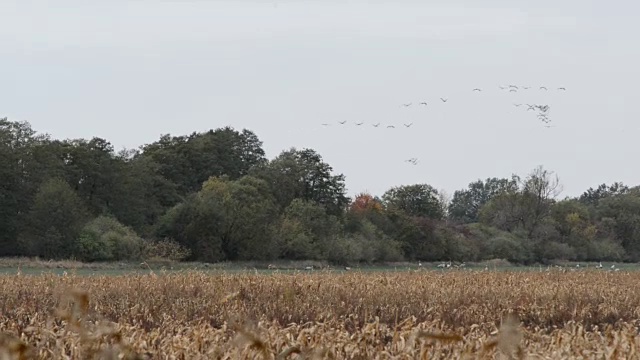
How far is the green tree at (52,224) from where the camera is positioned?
56.5 m

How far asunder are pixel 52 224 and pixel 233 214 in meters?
13.8

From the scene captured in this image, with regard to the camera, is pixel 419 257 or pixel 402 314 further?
pixel 419 257

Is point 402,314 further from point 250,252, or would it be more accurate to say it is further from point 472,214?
point 472,214

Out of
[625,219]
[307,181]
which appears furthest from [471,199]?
[307,181]

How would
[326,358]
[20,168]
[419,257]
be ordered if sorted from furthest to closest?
[419,257] < [20,168] < [326,358]

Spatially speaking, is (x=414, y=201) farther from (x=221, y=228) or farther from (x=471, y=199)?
(x=471, y=199)

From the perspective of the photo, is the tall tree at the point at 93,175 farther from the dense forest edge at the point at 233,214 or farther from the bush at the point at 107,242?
the bush at the point at 107,242

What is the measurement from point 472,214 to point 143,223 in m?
99.1

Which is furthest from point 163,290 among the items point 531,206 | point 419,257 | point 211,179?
point 531,206

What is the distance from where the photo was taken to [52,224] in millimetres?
57562

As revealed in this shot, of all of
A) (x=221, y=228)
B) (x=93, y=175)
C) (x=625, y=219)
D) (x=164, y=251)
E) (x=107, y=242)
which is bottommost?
(x=164, y=251)

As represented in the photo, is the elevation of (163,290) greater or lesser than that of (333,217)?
lesser

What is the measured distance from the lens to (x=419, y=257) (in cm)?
8006

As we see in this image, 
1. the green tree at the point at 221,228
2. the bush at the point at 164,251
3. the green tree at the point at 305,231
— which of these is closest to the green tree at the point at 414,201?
the green tree at the point at 305,231
